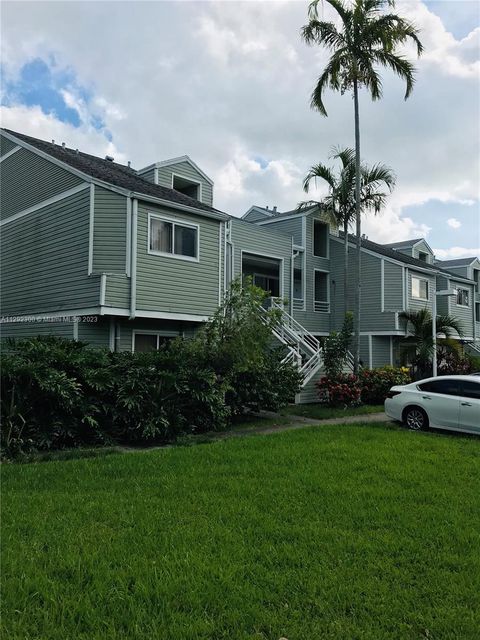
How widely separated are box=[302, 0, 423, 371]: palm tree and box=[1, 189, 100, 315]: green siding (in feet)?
31.3

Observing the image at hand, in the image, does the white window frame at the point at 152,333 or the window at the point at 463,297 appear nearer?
the white window frame at the point at 152,333

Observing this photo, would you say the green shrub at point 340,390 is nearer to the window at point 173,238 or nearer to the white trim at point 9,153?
the window at point 173,238

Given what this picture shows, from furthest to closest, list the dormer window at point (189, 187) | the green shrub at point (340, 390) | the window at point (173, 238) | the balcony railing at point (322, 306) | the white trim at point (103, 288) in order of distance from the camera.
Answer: the balcony railing at point (322, 306)
the dormer window at point (189, 187)
the green shrub at point (340, 390)
the window at point (173, 238)
the white trim at point (103, 288)

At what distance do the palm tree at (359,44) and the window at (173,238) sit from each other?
6.46 meters

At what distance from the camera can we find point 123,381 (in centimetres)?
1010

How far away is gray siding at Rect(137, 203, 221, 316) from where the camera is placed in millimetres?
14297

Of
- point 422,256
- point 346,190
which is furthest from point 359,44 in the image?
point 422,256

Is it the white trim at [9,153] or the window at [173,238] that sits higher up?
the white trim at [9,153]

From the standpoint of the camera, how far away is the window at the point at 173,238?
580 inches

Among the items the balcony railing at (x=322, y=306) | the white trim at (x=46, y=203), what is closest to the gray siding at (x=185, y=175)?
the white trim at (x=46, y=203)

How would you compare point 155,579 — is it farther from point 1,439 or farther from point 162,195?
point 162,195

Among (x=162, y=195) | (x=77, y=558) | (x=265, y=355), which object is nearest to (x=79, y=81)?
(x=162, y=195)

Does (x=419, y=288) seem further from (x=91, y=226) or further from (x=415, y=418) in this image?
(x=91, y=226)

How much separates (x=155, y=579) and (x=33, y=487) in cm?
323
